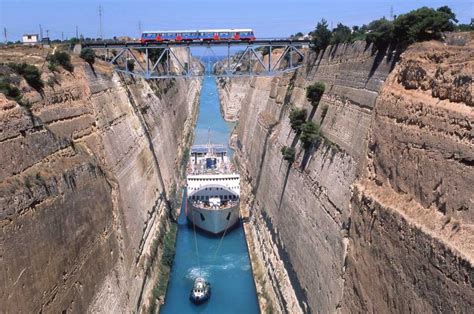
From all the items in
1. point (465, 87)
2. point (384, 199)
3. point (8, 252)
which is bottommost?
point (8, 252)

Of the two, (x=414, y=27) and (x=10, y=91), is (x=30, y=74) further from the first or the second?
(x=414, y=27)

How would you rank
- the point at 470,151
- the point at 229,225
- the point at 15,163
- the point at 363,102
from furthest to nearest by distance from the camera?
the point at 229,225, the point at 363,102, the point at 15,163, the point at 470,151

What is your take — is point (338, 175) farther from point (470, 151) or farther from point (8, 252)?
point (8, 252)

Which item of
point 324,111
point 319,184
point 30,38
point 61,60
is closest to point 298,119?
point 324,111

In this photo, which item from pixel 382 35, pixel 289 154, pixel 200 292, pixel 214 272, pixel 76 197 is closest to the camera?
pixel 382 35

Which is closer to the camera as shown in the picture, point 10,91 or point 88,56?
point 10,91

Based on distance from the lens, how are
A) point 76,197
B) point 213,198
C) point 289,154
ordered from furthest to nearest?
point 213,198 < point 289,154 < point 76,197

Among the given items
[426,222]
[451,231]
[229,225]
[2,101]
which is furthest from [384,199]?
[229,225]
